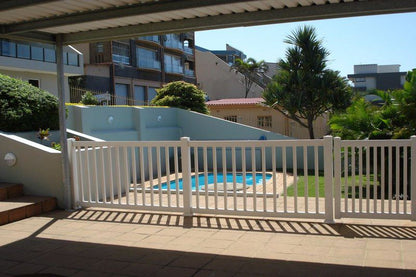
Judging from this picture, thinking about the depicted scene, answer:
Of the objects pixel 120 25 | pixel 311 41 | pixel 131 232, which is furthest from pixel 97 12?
pixel 311 41

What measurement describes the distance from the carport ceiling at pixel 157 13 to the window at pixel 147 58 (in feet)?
108

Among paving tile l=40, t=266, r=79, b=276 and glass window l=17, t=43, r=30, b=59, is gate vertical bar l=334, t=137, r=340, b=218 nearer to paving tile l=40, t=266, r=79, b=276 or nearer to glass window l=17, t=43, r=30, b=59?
paving tile l=40, t=266, r=79, b=276

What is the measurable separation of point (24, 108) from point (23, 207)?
3.13m

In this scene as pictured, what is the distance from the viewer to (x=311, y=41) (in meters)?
20.8

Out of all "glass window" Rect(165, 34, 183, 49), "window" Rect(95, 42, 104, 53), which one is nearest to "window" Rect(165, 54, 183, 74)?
"glass window" Rect(165, 34, 183, 49)

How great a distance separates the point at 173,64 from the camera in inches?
1719

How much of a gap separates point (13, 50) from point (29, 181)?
2057 cm

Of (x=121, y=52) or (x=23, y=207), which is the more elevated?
(x=121, y=52)

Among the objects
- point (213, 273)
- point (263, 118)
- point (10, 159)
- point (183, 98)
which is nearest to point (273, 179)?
point (213, 273)

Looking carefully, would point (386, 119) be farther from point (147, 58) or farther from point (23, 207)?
point (147, 58)

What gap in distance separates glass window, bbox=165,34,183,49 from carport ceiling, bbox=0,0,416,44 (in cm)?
3693

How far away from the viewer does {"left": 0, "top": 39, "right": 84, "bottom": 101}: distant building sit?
79.9ft

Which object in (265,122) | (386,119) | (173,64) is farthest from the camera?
(173,64)

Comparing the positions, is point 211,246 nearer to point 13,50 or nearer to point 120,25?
point 120,25
